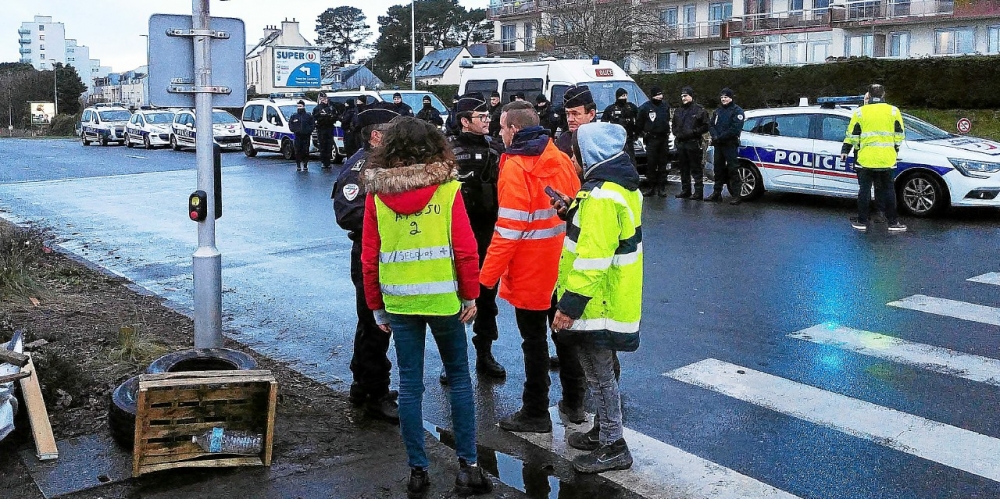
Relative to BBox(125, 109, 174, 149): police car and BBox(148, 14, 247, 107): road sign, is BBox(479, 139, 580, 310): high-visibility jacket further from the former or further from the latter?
BBox(125, 109, 174, 149): police car

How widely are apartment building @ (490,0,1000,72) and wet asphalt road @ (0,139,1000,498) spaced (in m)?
29.2

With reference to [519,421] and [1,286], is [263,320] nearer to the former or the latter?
[1,286]

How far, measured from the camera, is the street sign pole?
5.82m

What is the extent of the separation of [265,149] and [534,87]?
11268 millimetres

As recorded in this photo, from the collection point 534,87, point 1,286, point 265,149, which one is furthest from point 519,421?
point 265,149

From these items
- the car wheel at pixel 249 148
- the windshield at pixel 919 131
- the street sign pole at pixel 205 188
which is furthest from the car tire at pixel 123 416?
the car wheel at pixel 249 148

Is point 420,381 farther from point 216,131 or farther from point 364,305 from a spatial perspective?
point 216,131

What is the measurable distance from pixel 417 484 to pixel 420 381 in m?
0.48

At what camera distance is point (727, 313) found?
8086mm

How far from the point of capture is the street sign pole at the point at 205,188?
19.1 feet

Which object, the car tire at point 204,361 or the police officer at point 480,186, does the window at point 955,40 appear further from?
the car tire at point 204,361

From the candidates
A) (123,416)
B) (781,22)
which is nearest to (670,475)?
(123,416)

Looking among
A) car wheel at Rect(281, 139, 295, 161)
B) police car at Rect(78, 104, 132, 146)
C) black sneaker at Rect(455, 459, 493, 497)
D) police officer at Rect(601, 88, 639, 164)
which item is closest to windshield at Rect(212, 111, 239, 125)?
car wheel at Rect(281, 139, 295, 161)

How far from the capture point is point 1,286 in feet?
27.1
